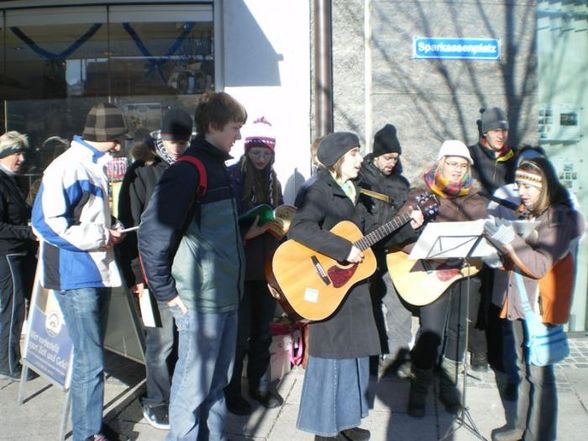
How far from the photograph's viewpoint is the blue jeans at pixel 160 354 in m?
4.35

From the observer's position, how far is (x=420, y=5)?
6.09 m

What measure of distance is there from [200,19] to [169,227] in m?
3.74

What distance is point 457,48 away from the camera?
6148 mm

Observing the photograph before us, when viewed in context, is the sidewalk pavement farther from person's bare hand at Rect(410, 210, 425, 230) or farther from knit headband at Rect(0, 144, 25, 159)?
knit headband at Rect(0, 144, 25, 159)

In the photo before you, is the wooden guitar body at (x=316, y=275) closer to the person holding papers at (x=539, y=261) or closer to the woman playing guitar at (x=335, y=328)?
the woman playing guitar at (x=335, y=328)

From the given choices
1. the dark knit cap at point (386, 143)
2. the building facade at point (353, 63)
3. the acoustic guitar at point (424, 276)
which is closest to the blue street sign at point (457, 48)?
the building facade at point (353, 63)

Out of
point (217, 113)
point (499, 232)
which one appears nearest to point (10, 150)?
point (217, 113)

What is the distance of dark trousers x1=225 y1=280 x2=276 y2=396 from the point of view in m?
4.60

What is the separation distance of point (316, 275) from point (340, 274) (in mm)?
139

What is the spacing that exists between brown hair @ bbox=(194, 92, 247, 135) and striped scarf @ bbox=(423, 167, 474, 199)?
1.63 metres

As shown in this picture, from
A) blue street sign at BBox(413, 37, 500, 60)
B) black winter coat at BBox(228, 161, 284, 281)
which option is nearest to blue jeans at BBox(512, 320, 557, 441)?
black winter coat at BBox(228, 161, 284, 281)

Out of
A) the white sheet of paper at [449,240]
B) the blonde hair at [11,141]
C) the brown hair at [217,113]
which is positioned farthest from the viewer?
the blonde hair at [11,141]

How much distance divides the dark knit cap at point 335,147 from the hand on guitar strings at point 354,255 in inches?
20.0

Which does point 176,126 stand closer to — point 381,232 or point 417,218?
point 381,232
